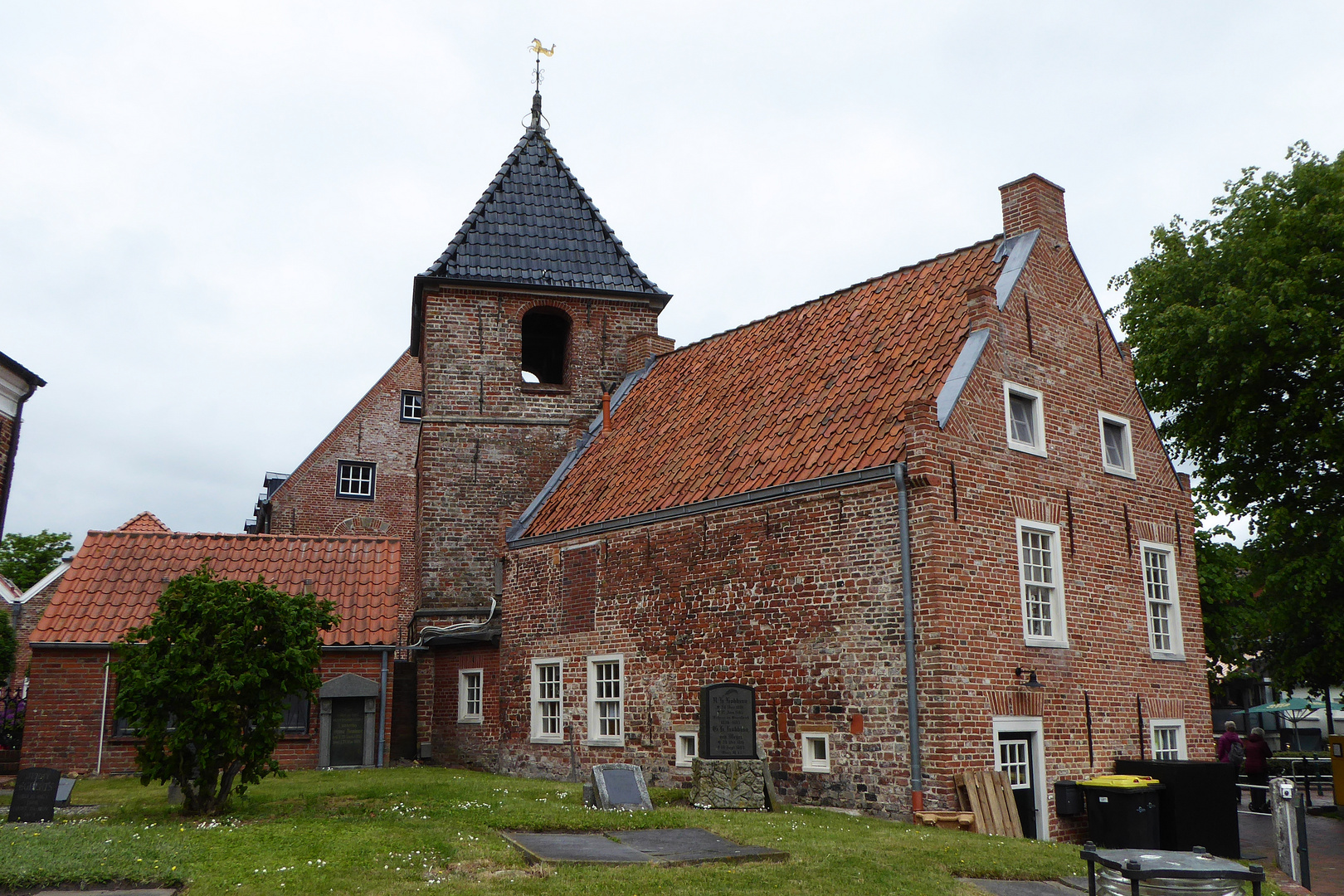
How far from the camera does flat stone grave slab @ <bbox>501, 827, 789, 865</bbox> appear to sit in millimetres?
9539

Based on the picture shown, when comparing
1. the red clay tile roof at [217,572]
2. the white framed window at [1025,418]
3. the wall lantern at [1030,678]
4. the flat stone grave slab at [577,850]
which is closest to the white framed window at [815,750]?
the wall lantern at [1030,678]

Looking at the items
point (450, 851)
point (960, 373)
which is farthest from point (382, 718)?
point (960, 373)

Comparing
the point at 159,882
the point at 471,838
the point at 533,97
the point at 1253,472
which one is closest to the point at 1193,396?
the point at 1253,472

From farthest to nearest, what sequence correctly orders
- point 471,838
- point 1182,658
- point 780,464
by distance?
point 1182,658
point 780,464
point 471,838

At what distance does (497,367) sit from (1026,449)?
1280 cm

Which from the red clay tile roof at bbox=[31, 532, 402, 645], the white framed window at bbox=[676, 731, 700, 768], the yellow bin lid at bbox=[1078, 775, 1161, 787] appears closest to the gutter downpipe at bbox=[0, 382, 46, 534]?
the red clay tile roof at bbox=[31, 532, 402, 645]

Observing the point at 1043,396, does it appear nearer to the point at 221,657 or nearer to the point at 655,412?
the point at 655,412

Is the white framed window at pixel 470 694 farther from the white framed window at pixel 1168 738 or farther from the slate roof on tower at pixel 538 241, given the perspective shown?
the white framed window at pixel 1168 738

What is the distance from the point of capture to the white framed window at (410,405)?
3728 cm

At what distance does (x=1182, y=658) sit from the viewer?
56.4 ft

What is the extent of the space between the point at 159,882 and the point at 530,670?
12067mm

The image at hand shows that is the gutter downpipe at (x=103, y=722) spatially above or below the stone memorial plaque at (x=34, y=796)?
above

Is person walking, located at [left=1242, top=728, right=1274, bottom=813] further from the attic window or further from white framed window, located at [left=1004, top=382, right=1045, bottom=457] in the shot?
the attic window

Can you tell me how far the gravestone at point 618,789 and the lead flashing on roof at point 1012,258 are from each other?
8405mm
